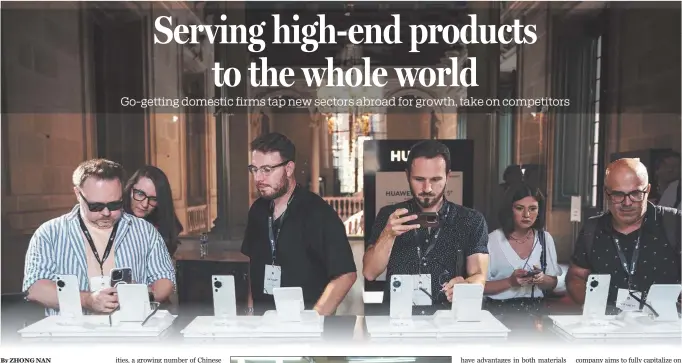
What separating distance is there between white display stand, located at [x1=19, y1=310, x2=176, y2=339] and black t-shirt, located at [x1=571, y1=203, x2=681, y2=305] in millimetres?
1892

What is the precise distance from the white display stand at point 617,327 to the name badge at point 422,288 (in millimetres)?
548

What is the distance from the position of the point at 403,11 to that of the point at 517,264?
1259mm

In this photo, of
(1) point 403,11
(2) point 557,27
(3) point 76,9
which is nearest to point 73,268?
(3) point 76,9

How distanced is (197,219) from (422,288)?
Result: 1.06 meters

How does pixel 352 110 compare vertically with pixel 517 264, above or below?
above

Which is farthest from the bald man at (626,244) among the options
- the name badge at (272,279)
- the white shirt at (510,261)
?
the name badge at (272,279)

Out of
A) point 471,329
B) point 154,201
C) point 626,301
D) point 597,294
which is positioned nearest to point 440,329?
point 471,329

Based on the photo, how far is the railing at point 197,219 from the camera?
206 cm

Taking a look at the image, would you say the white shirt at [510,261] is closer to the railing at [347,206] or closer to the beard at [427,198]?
the beard at [427,198]

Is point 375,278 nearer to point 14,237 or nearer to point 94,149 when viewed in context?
point 94,149

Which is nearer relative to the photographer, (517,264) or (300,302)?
(300,302)

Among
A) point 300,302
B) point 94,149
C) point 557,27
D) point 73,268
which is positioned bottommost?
point 300,302

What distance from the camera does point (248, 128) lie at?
2061 mm

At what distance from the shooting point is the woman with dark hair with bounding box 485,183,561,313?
2.08m
